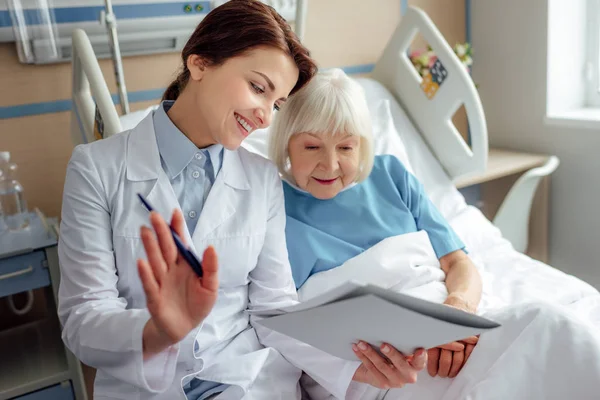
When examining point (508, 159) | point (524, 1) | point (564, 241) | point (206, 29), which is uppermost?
point (206, 29)

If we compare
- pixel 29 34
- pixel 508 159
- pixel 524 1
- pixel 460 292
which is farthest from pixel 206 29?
pixel 524 1

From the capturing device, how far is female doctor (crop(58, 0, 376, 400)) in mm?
1012

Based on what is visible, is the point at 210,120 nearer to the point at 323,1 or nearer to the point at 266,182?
the point at 266,182

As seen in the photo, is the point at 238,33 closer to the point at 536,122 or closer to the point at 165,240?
the point at 165,240

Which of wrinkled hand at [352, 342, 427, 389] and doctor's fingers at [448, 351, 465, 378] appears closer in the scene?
wrinkled hand at [352, 342, 427, 389]

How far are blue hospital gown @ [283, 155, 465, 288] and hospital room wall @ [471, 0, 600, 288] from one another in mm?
1276

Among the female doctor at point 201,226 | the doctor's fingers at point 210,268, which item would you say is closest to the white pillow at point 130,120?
the female doctor at point 201,226

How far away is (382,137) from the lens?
2.07 m

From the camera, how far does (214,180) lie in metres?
1.24

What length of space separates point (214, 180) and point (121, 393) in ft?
1.61

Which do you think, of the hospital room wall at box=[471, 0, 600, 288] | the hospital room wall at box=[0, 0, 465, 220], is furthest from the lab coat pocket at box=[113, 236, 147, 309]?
the hospital room wall at box=[471, 0, 600, 288]

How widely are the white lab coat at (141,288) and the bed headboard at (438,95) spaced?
1052mm

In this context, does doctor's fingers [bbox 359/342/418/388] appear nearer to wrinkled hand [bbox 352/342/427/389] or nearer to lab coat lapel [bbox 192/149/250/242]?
wrinkled hand [bbox 352/342/427/389]

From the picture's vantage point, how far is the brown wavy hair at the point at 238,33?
110 centimetres
